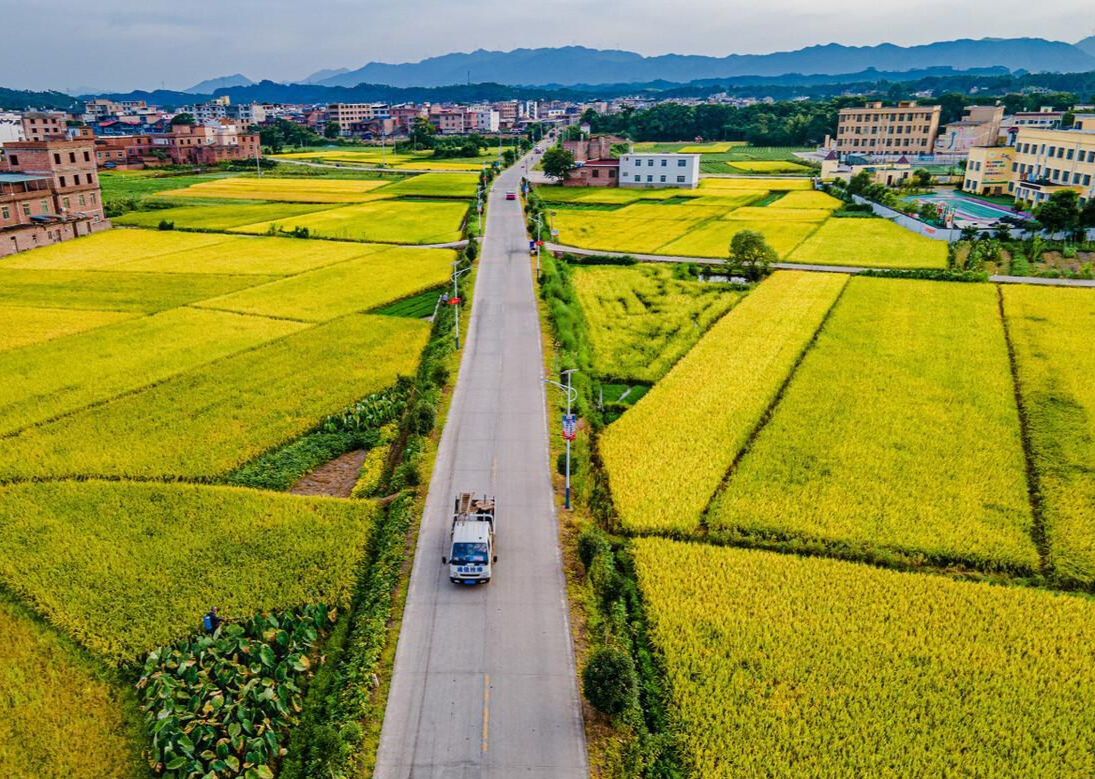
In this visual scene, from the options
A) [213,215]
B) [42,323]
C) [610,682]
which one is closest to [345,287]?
[42,323]

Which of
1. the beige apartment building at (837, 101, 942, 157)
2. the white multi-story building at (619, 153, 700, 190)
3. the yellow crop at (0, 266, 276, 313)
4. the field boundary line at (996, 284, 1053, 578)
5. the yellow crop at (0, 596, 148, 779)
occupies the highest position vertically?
the beige apartment building at (837, 101, 942, 157)

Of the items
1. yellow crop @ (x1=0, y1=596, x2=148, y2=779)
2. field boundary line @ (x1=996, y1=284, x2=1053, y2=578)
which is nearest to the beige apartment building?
field boundary line @ (x1=996, y1=284, x2=1053, y2=578)

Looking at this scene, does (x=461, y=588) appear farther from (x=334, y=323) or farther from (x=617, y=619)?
(x=334, y=323)

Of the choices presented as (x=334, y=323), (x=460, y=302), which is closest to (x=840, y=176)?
(x=460, y=302)

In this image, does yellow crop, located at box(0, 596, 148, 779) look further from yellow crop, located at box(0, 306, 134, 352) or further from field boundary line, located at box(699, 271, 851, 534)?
yellow crop, located at box(0, 306, 134, 352)

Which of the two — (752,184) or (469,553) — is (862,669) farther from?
(752,184)

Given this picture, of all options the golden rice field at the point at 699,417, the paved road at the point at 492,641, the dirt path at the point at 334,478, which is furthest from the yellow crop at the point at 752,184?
the dirt path at the point at 334,478
